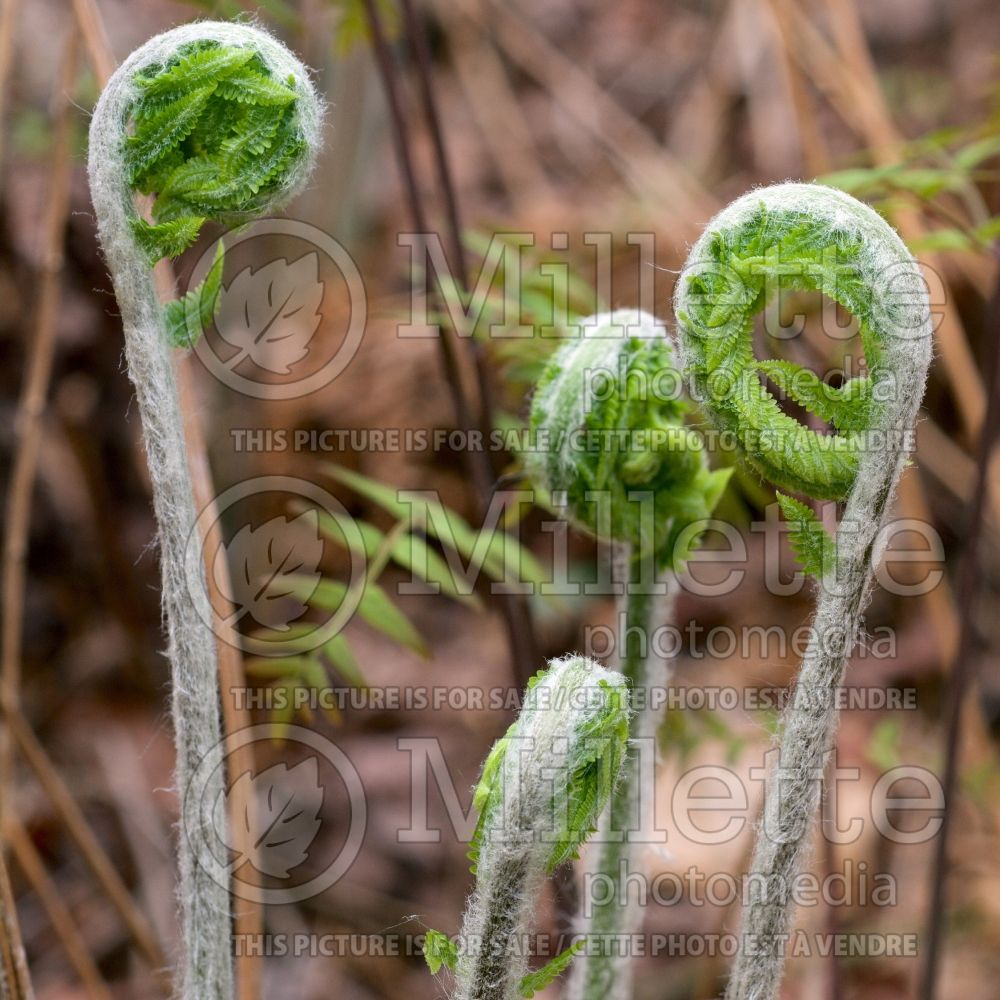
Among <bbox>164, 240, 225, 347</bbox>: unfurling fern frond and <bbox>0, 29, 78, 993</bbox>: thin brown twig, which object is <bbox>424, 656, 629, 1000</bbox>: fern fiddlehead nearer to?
<bbox>164, 240, 225, 347</bbox>: unfurling fern frond

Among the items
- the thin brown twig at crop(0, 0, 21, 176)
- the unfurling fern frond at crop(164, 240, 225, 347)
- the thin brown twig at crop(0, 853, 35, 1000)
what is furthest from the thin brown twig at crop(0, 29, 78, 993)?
the unfurling fern frond at crop(164, 240, 225, 347)

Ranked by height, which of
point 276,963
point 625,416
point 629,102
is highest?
point 629,102

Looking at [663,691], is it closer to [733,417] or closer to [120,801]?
[733,417]

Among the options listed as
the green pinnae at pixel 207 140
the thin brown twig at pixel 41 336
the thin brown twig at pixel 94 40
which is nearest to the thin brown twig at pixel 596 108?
the thin brown twig at pixel 41 336

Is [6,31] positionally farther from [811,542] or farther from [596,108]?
[596,108]

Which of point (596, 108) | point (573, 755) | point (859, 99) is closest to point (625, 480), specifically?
point (573, 755)

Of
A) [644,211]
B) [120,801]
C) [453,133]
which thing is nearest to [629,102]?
[453,133]
